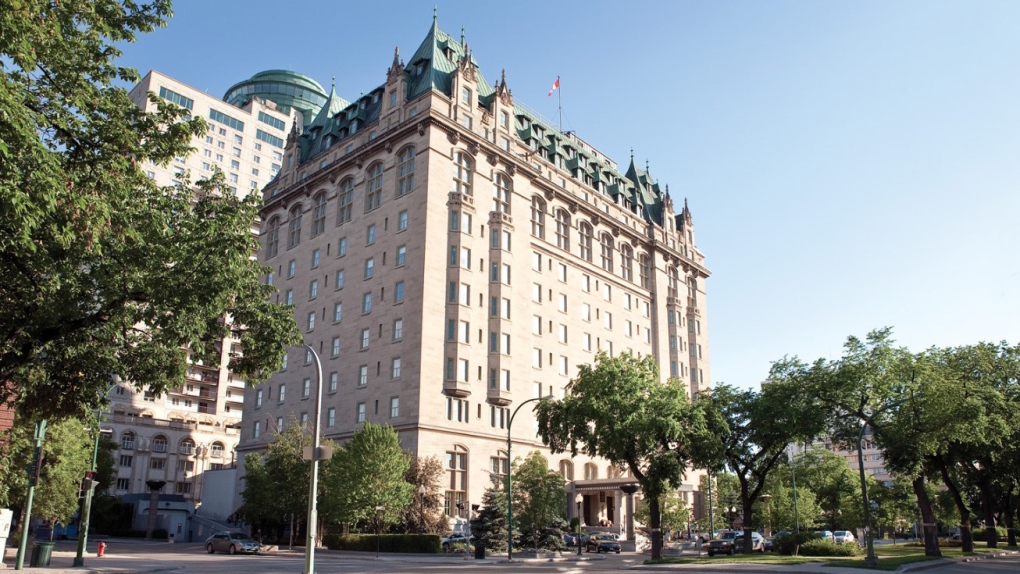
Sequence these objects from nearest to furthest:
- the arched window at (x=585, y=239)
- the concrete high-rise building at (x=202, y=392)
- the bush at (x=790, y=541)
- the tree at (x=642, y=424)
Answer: the tree at (x=642, y=424)
the bush at (x=790, y=541)
the arched window at (x=585, y=239)
the concrete high-rise building at (x=202, y=392)

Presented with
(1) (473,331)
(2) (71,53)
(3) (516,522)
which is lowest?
(3) (516,522)

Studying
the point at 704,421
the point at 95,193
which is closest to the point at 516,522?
the point at 704,421

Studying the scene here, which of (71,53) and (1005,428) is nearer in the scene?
(71,53)

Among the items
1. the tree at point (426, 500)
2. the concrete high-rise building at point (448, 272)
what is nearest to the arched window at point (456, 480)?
the concrete high-rise building at point (448, 272)

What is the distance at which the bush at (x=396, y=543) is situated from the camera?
163ft

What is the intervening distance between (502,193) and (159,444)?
64200 millimetres

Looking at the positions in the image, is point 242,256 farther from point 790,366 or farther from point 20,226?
point 790,366

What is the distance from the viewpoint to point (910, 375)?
43.5m

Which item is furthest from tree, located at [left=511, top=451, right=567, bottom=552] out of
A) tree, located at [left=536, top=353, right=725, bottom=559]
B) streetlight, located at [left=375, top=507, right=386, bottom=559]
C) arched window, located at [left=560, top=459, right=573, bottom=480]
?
arched window, located at [left=560, top=459, right=573, bottom=480]

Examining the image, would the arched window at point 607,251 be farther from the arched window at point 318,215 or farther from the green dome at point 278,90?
the green dome at point 278,90

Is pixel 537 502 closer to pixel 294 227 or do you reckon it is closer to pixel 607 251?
pixel 607 251

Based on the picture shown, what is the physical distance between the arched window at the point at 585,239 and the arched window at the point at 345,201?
82.3ft

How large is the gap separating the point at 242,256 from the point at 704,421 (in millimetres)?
27607

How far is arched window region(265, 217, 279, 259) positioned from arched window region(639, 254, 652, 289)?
43.4 m
